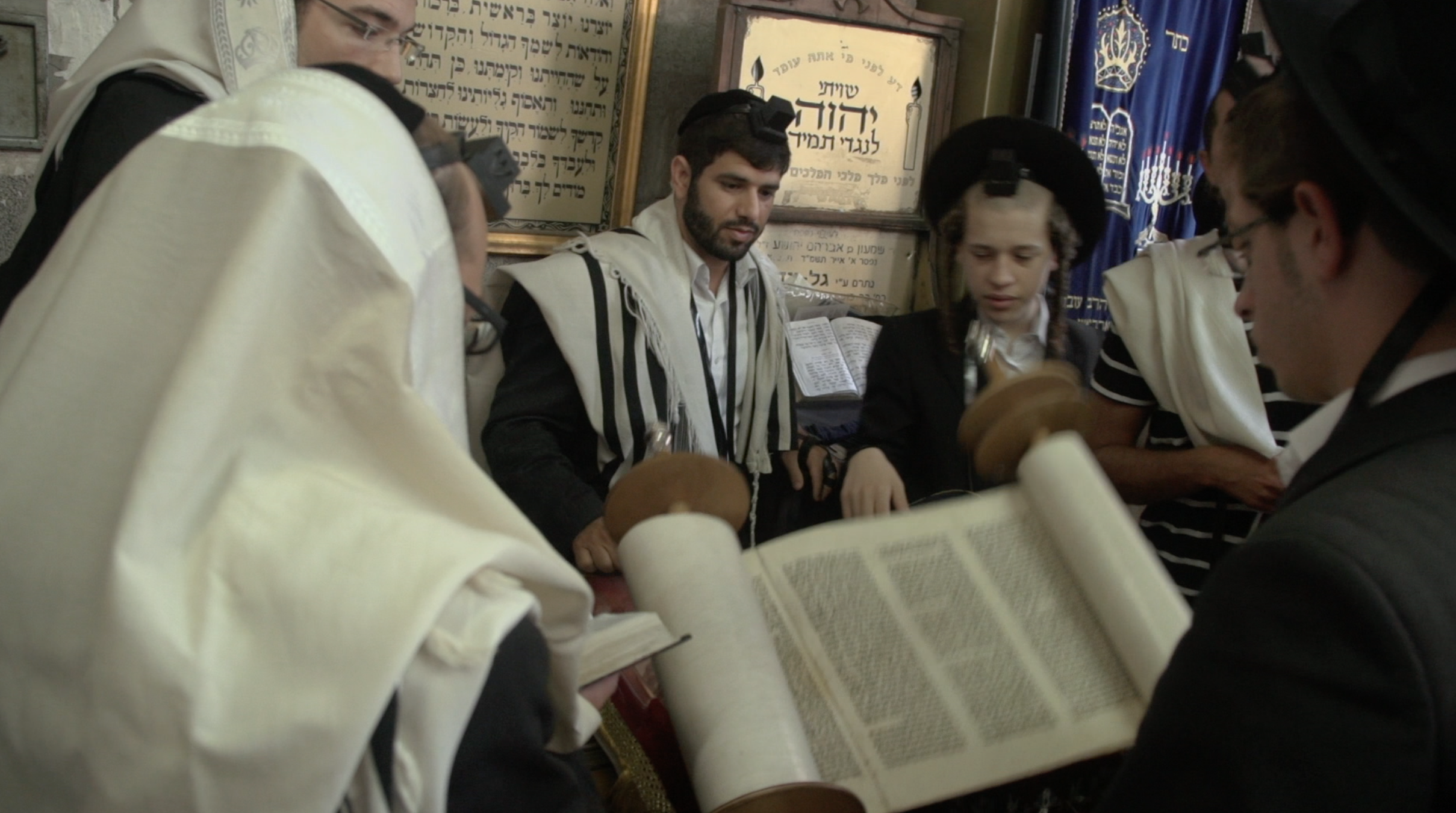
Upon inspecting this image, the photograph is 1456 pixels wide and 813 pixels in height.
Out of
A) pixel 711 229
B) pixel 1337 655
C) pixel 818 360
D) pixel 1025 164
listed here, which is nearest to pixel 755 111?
pixel 711 229

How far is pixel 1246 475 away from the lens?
1.74 metres

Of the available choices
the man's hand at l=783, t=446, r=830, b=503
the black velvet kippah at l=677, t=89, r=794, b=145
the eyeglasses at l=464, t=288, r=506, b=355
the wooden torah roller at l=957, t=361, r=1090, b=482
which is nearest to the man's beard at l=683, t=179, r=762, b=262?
the black velvet kippah at l=677, t=89, r=794, b=145

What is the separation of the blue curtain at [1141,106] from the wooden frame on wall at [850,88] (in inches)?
19.5

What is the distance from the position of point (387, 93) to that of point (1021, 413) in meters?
0.81

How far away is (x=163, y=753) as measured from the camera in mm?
752

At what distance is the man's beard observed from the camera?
2.56 meters

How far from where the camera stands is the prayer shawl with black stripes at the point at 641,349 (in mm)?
2357

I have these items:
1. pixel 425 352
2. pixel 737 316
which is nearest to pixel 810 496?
pixel 737 316

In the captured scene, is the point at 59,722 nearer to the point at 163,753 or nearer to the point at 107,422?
the point at 163,753

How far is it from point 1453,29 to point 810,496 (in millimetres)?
1984

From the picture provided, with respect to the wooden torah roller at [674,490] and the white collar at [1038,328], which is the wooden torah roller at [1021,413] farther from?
the white collar at [1038,328]

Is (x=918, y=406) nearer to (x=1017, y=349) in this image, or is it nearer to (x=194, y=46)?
(x=1017, y=349)

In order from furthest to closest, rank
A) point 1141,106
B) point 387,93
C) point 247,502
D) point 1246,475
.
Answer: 1. point 1141,106
2. point 1246,475
3. point 387,93
4. point 247,502

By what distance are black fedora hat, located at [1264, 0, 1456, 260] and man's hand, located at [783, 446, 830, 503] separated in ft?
5.91
